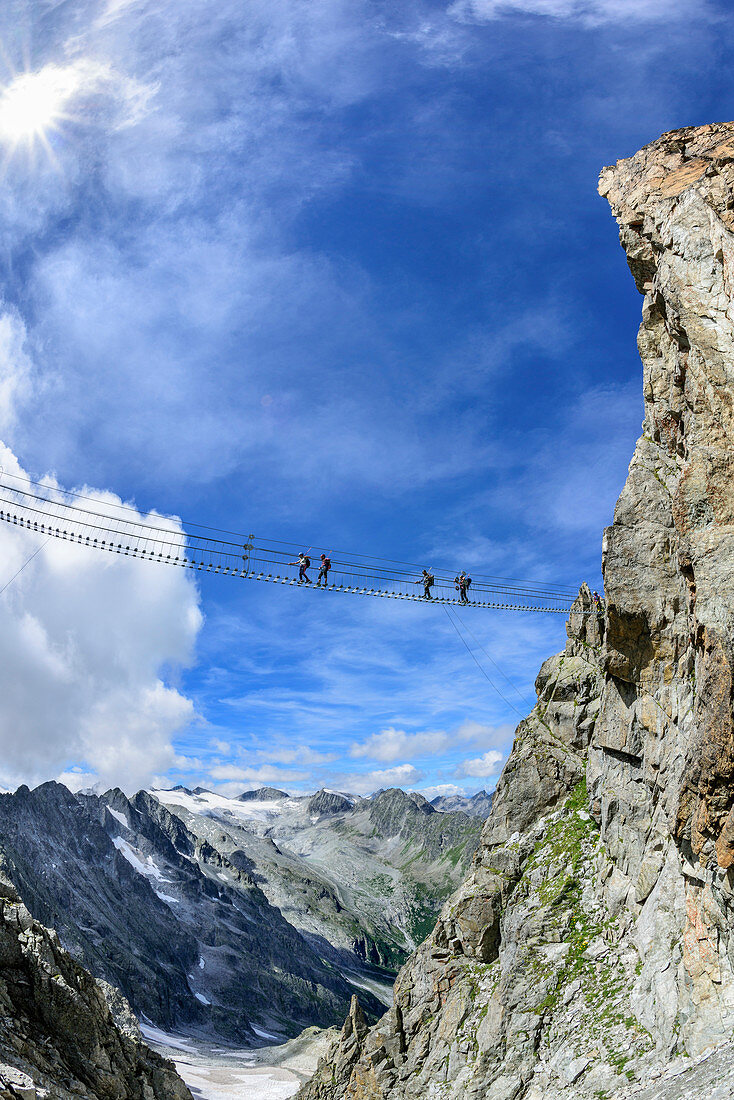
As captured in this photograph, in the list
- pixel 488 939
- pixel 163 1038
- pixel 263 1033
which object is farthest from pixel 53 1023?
pixel 263 1033

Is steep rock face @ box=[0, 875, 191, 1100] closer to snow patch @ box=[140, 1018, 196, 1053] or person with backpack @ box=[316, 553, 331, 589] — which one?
person with backpack @ box=[316, 553, 331, 589]

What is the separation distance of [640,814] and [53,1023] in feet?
133

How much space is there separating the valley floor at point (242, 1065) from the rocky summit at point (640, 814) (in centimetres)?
8694

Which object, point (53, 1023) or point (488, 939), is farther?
point (488, 939)

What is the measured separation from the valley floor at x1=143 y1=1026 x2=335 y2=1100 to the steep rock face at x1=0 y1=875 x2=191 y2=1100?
87613 millimetres

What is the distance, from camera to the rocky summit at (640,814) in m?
28.0

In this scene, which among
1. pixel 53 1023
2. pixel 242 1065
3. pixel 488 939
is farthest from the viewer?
pixel 242 1065

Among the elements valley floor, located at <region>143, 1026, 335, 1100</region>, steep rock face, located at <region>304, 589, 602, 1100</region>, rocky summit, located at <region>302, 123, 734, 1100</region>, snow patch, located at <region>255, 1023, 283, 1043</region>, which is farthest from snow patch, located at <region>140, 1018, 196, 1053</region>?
rocky summit, located at <region>302, 123, 734, 1100</region>

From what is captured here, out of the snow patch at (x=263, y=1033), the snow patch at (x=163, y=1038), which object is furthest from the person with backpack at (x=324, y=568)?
the snow patch at (x=263, y=1033)

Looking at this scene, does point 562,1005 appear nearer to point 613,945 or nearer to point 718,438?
point 613,945

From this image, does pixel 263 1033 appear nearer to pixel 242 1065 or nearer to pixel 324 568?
pixel 242 1065

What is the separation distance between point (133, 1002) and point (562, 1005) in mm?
166480

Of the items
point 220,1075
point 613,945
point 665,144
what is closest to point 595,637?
point 613,945

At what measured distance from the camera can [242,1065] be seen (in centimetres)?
14138
